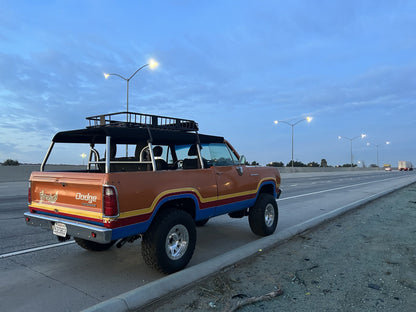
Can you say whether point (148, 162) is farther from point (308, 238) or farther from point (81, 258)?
point (308, 238)

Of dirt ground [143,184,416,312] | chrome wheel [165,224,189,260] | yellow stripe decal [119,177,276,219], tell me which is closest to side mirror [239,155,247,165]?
yellow stripe decal [119,177,276,219]

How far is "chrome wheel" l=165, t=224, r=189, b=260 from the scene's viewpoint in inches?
161

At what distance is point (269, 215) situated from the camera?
6.29m

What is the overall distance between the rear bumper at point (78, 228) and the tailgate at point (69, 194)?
81 millimetres

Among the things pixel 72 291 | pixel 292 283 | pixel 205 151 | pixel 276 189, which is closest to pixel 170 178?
pixel 205 151

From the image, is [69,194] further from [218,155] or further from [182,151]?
[218,155]

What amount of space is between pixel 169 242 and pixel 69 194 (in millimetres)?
1484

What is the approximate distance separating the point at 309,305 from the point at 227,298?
2.96 feet

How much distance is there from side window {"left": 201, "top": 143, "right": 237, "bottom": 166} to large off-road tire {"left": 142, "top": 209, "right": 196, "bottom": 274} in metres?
1.39

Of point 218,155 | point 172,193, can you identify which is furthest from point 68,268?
point 218,155

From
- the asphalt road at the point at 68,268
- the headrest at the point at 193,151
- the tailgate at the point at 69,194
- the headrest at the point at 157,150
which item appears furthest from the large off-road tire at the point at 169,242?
the headrest at the point at 193,151

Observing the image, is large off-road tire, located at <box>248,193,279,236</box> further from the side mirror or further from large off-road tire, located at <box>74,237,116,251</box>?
large off-road tire, located at <box>74,237,116,251</box>

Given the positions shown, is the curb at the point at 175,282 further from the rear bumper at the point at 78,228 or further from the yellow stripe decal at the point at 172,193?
the yellow stripe decal at the point at 172,193

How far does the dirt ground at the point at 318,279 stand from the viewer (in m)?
3.31
